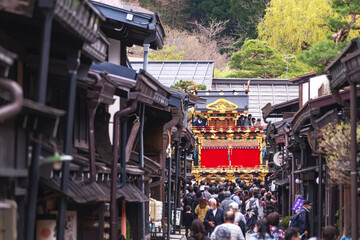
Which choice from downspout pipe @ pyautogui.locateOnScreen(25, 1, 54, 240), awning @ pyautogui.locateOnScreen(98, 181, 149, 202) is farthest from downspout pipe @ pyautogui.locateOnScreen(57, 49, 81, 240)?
awning @ pyautogui.locateOnScreen(98, 181, 149, 202)

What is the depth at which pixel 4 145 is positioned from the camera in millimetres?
8469

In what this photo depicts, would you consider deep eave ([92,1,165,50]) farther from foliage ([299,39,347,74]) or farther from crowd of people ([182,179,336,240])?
crowd of people ([182,179,336,240])

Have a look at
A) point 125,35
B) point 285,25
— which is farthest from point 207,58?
point 125,35

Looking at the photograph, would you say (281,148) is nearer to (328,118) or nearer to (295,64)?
(328,118)

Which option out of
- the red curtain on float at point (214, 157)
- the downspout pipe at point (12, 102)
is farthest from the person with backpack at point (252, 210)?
the red curtain on float at point (214, 157)

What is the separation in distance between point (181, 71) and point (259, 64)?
12.1 m

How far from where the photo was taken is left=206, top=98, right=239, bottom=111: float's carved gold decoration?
65.4 m

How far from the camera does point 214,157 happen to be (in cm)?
6856

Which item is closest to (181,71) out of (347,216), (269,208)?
(269,208)

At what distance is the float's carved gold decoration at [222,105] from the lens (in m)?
65.4

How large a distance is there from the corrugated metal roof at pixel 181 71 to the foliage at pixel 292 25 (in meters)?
14.2

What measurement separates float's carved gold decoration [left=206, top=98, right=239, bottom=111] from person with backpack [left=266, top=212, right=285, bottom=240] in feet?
160

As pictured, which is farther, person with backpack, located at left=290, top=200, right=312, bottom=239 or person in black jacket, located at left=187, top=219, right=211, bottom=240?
person with backpack, located at left=290, top=200, right=312, bottom=239

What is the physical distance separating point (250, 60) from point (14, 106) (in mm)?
79747
